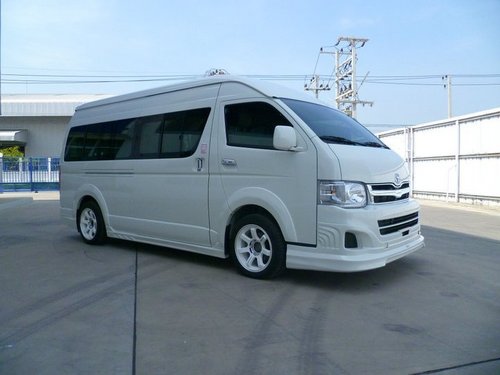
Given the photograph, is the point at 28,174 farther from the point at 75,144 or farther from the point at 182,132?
the point at 182,132

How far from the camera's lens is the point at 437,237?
9109mm

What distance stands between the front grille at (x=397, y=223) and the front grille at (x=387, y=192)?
0.76 ft

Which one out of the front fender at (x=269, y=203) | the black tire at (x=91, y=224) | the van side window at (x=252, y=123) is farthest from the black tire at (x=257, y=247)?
the black tire at (x=91, y=224)

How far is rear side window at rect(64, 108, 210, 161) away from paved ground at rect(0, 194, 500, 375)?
1.63 meters

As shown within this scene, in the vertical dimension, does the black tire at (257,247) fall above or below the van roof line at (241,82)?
below

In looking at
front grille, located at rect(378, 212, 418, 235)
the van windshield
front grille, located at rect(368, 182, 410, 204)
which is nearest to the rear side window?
the van windshield

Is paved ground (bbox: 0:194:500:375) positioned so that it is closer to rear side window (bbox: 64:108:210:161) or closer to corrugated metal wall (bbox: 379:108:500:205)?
rear side window (bbox: 64:108:210:161)

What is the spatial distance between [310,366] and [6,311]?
10.2ft

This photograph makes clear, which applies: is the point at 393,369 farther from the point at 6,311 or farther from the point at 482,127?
the point at 482,127

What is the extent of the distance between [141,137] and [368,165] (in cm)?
358

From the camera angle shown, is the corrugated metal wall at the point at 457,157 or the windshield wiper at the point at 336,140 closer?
the windshield wiper at the point at 336,140

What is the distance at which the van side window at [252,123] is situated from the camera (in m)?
5.61

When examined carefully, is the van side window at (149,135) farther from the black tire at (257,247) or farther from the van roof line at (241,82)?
the black tire at (257,247)

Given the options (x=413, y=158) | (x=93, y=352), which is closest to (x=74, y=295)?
(x=93, y=352)
